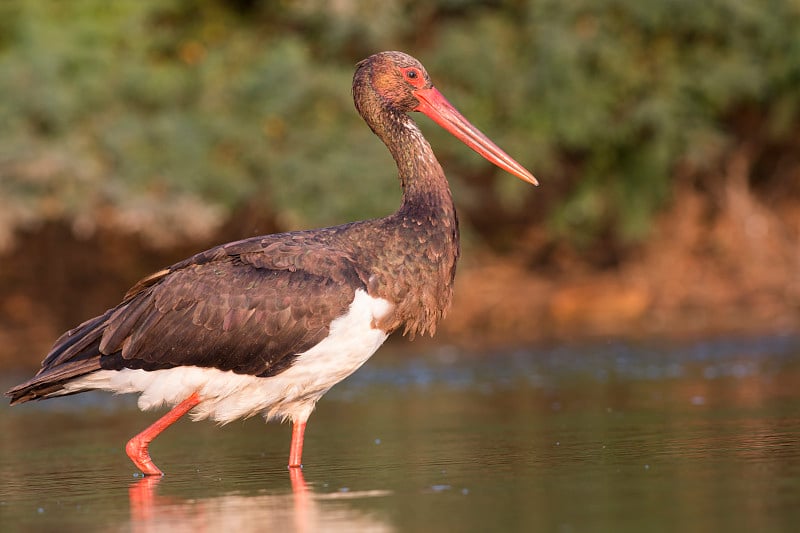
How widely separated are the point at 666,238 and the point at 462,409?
6843mm

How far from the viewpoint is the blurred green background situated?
13.5 meters

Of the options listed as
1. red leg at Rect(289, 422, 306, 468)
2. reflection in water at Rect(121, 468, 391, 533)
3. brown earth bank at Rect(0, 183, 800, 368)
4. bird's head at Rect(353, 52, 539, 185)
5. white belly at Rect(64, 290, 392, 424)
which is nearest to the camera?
reflection in water at Rect(121, 468, 391, 533)

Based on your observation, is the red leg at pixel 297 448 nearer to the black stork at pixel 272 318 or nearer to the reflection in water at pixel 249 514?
the black stork at pixel 272 318

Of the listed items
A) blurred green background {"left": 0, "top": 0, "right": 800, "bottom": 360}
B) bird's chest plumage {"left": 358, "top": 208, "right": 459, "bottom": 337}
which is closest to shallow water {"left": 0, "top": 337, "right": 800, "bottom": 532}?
bird's chest plumage {"left": 358, "top": 208, "right": 459, "bottom": 337}

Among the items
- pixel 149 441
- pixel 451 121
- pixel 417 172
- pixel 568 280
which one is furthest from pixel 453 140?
pixel 149 441

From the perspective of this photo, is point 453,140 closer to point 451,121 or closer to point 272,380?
point 451,121

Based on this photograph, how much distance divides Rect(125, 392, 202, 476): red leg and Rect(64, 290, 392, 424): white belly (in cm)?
3

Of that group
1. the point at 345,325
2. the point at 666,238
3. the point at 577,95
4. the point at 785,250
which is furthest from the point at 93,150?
the point at 345,325

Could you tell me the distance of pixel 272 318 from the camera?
20.9 ft

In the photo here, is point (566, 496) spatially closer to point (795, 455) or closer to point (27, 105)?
point (795, 455)

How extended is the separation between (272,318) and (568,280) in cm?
896

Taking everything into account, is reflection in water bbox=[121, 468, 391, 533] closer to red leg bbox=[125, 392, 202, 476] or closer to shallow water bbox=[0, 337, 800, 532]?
shallow water bbox=[0, 337, 800, 532]

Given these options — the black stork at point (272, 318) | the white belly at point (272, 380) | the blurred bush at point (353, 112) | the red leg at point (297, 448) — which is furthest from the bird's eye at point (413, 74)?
the blurred bush at point (353, 112)

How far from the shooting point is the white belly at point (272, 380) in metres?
6.23
